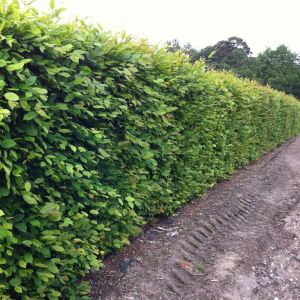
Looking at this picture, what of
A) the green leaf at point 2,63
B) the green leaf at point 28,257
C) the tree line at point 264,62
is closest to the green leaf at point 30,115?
the green leaf at point 2,63

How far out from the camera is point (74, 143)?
3.32m

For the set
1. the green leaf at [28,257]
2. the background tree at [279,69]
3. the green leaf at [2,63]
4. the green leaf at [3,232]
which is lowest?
the green leaf at [28,257]

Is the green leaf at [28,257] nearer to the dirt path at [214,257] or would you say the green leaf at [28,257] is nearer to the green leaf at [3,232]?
the green leaf at [3,232]

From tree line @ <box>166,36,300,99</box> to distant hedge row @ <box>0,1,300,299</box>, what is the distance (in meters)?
49.9

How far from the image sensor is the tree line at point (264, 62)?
54.7 metres

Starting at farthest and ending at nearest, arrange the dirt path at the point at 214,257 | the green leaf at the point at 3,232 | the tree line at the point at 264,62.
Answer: the tree line at the point at 264,62 < the dirt path at the point at 214,257 < the green leaf at the point at 3,232

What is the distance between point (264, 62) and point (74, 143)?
200ft

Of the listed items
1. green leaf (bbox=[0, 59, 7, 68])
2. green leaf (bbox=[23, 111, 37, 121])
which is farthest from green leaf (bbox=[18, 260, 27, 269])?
green leaf (bbox=[0, 59, 7, 68])

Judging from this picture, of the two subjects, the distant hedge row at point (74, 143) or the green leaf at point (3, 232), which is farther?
the distant hedge row at point (74, 143)

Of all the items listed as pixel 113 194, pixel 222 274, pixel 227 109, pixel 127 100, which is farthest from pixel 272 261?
pixel 227 109

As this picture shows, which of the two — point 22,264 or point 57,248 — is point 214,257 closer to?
point 57,248

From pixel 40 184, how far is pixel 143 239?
2.36m

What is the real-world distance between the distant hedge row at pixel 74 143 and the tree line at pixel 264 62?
164 feet

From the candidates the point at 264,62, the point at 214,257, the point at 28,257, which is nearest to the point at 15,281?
the point at 28,257
